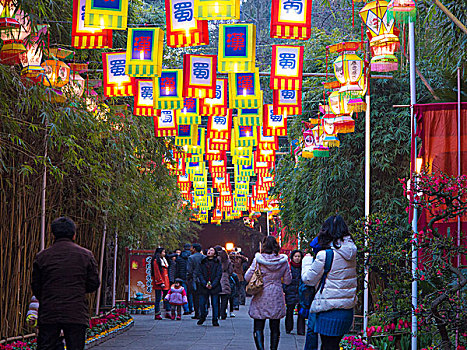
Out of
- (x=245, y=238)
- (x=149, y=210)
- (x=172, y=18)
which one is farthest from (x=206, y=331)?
(x=245, y=238)

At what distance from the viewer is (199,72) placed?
440 inches

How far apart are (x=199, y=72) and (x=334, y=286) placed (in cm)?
576

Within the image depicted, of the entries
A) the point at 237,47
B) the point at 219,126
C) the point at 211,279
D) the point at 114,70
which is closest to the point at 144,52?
the point at 114,70

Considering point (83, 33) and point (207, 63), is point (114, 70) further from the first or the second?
point (83, 33)

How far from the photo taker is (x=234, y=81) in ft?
38.7

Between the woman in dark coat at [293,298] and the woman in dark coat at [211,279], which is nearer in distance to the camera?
the woman in dark coat at [293,298]

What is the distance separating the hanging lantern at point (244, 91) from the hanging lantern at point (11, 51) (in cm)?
498

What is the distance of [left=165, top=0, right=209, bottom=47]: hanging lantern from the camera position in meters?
8.89

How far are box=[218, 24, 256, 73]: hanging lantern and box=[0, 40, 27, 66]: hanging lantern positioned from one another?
3527 mm

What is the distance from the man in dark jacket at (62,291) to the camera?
581 cm

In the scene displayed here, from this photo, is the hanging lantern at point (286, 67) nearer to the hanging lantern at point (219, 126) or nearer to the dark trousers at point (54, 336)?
the hanging lantern at point (219, 126)

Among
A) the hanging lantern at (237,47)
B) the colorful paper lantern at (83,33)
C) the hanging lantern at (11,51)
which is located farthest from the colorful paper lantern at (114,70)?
the hanging lantern at (11,51)

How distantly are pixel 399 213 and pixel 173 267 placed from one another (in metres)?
7.01

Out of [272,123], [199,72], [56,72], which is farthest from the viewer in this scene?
[272,123]
